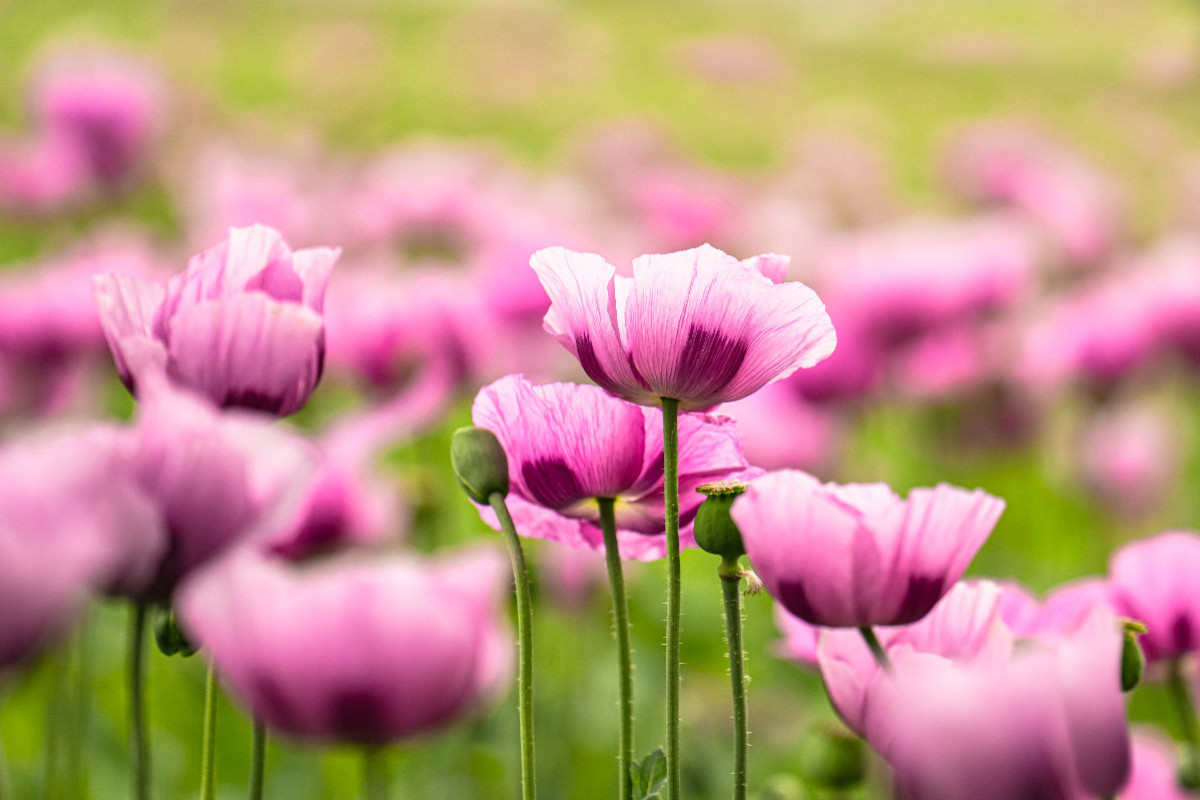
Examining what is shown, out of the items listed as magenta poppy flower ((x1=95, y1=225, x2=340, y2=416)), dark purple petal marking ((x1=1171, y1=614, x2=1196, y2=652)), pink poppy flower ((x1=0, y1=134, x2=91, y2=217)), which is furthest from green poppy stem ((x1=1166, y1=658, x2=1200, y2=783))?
pink poppy flower ((x1=0, y1=134, x2=91, y2=217))

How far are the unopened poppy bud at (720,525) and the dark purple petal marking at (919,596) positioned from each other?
53 mm

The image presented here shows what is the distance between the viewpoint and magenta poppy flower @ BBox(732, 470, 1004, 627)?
0.39 metres

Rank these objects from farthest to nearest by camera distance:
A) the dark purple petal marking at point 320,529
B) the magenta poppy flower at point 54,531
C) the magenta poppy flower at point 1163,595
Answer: the dark purple petal marking at point 320,529
the magenta poppy flower at point 1163,595
the magenta poppy flower at point 54,531

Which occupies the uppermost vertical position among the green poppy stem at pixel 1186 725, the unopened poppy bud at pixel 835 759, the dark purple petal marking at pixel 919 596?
the dark purple petal marking at pixel 919 596

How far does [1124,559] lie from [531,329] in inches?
37.1

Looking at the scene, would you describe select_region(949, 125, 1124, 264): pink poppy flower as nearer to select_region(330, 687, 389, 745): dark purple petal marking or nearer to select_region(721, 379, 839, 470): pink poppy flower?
select_region(721, 379, 839, 470): pink poppy flower

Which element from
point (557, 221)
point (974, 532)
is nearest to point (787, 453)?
point (557, 221)

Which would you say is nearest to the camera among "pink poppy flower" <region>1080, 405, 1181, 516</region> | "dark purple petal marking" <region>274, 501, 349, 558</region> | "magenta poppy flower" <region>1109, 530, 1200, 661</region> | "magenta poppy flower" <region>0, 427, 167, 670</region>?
"magenta poppy flower" <region>0, 427, 167, 670</region>

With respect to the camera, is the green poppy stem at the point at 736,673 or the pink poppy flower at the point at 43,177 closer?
the green poppy stem at the point at 736,673

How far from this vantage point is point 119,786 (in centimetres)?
128

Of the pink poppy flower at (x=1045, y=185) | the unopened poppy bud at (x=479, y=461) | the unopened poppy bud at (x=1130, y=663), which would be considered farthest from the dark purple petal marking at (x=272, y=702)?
the pink poppy flower at (x=1045, y=185)

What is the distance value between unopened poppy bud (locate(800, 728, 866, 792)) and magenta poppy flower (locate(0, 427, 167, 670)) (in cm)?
36

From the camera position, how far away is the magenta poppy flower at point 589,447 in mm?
459

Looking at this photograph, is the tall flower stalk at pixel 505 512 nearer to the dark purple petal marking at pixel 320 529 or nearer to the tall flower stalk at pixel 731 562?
the tall flower stalk at pixel 731 562
